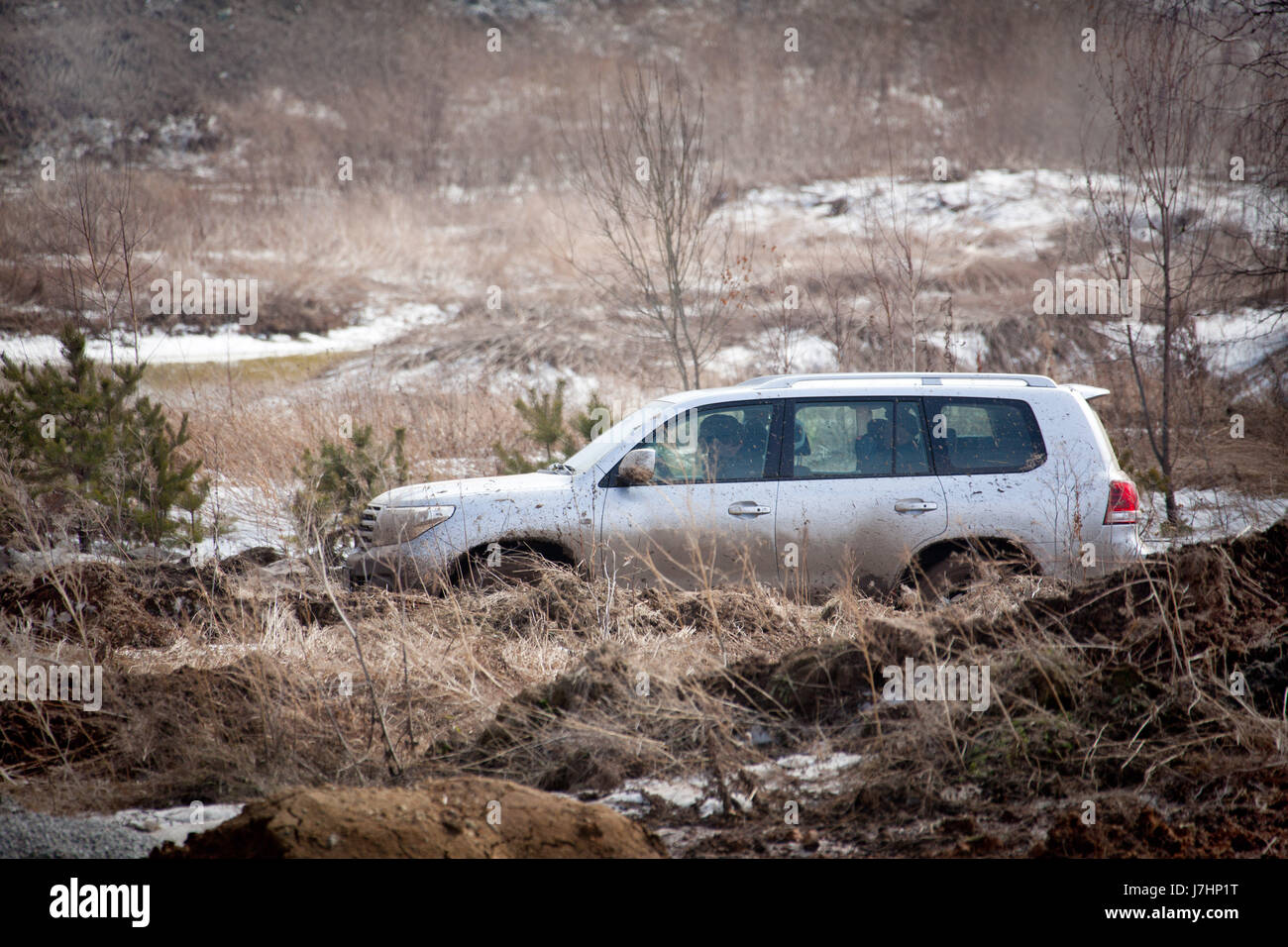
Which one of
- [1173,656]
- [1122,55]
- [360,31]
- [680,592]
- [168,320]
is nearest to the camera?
[1173,656]

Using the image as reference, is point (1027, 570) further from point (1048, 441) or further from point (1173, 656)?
point (1173, 656)

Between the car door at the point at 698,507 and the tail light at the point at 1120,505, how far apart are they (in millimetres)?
2180

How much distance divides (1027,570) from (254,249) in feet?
87.5

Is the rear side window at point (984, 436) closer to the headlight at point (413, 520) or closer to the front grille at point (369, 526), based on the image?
the headlight at point (413, 520)

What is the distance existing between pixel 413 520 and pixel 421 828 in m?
3.29

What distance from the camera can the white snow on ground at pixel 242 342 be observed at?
62.6 ft

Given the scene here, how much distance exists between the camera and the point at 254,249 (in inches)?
1110

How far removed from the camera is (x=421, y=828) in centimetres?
345

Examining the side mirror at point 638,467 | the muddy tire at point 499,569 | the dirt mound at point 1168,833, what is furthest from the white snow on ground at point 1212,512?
the muddy tire at point 499,569

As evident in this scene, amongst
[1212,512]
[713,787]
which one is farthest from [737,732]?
[1212,512]

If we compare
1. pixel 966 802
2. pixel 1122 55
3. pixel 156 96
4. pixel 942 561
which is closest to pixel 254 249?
pixel 156 96

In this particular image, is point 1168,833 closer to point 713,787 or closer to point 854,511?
point 713,787

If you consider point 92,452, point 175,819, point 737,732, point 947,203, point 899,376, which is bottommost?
point 175,819

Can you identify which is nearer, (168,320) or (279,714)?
(279,714)
